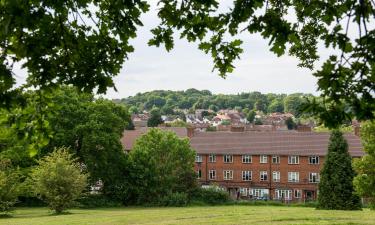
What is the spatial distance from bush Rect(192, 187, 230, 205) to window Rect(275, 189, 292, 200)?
45.1 feet

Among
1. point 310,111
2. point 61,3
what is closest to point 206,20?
point 61,3

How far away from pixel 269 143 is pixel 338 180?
87.7 feet

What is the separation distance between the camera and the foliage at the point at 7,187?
41.2 metres

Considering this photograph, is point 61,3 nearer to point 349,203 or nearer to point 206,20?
point 206,20

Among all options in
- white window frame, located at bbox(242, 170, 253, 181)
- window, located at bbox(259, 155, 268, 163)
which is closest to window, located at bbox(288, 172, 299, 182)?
window, located at bbox(259, 155, 268, 163)

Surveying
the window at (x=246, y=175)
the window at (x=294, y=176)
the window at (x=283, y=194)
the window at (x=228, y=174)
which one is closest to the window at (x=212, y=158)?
the window at (x=228, y=174)

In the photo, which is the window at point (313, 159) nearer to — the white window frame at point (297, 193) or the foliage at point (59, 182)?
the white window frame at point (297, 193)

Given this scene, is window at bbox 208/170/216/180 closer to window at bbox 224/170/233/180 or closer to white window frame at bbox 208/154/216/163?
white window frame at bbox 208/154/216/163

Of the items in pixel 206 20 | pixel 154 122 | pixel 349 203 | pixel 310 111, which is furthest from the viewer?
pixel 154 122

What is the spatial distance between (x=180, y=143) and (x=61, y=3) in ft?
175

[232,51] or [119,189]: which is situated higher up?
[232,51]

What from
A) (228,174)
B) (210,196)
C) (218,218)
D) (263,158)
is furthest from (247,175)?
(218,218)

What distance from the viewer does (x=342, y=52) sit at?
23.0 feet

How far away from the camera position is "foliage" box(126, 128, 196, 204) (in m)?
58.0
